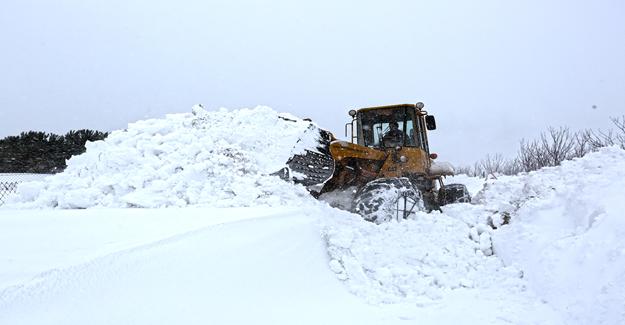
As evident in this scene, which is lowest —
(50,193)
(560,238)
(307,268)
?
(307,268)

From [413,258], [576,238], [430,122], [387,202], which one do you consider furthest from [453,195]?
[576,238]

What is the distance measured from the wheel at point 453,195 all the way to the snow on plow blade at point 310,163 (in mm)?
2359

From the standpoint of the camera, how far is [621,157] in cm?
582

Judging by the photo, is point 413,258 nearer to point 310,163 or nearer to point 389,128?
point 389,128

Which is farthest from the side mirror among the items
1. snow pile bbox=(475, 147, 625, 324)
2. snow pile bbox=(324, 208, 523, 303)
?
snow pile bbox=(324, 208, 523, 303)

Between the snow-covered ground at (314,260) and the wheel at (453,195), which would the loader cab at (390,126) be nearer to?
the wheel at (453,195)

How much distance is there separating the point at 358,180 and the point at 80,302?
5777 mm

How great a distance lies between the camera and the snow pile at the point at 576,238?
3.41m

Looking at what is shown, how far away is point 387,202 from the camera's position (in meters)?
6.20

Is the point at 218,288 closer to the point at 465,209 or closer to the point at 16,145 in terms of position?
the point at 465,209

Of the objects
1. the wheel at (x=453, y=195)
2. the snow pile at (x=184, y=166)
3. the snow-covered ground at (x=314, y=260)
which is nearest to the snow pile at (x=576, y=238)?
the snow-covered ground at (x=314, y=260)

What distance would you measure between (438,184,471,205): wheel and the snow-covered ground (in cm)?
216

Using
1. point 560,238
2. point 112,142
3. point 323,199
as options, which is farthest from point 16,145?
point 560,238

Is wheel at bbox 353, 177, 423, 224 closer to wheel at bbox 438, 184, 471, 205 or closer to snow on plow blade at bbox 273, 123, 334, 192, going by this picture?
snow on plow blade at bbox 273, 123, 334, 192
